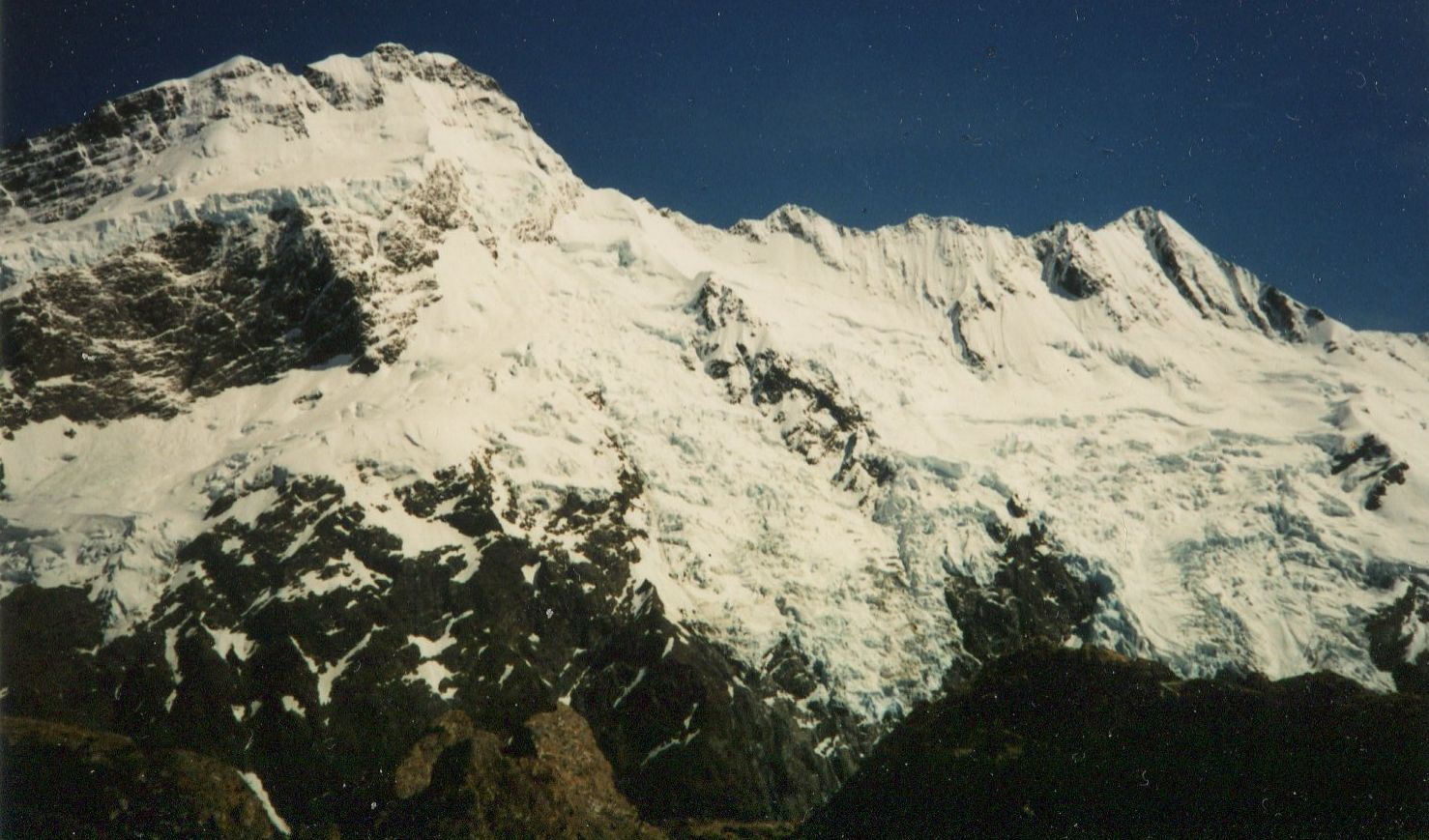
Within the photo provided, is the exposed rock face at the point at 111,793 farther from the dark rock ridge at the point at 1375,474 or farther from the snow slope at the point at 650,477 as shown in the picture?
the dark rock ridge at the point at 1375,474

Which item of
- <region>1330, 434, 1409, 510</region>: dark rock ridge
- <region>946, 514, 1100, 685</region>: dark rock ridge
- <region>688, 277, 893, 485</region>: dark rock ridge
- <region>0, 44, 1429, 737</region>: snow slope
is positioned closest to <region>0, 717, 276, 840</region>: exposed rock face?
<region>0, 44, 1429, 737</region>: snow slope

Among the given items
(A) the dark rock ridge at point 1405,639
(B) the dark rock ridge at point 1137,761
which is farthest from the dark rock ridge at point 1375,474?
(B) the dark rock ridge at point 1137,761

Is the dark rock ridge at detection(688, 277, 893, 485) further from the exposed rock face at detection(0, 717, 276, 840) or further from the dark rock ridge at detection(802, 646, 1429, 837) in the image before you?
the exposed rock face at detection(0, 717, 276, 840)

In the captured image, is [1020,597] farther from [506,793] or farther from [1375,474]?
[506,793]

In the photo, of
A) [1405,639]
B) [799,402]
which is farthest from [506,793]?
[1405,639]

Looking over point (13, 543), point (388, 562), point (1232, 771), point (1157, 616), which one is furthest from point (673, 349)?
point (1232, 771)
